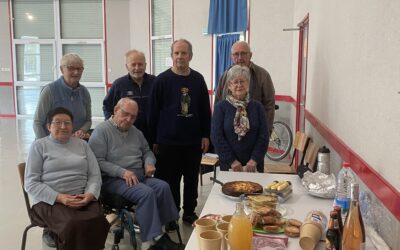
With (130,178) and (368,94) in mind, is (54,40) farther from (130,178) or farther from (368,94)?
(368,94)

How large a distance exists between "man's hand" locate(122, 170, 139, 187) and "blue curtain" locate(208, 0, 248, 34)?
444 centimetres

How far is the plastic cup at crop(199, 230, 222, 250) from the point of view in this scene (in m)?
1.32

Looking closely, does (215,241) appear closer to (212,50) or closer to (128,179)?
(128,179)

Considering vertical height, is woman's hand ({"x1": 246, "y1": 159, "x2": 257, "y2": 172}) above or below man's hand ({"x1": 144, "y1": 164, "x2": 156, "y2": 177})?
above

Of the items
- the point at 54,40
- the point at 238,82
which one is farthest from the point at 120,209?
the point at 54,40

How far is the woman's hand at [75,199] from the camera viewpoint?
2.38 meters

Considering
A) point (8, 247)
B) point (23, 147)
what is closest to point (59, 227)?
point (8, 247)

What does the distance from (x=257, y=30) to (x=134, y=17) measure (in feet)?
11.8

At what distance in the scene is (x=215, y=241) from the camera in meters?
1.32

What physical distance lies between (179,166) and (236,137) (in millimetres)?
756

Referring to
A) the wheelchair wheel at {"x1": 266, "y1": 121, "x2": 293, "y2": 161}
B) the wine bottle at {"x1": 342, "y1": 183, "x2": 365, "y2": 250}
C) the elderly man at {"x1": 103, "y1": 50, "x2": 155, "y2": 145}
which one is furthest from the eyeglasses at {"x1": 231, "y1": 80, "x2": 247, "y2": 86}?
the wheelchair wheel at {"x1": 266, "y1": 121, "x2": 293, "y2": 161}

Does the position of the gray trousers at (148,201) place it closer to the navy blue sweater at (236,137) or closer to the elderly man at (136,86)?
the navy blue sweater at (236,137)

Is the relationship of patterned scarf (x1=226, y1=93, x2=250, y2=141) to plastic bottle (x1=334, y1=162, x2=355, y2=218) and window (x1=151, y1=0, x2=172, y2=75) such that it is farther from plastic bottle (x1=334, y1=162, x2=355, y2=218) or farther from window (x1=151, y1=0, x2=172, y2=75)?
window (x1=151, y1=0, x2=172, y2=75)

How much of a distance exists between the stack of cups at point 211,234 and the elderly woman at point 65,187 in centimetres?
113
